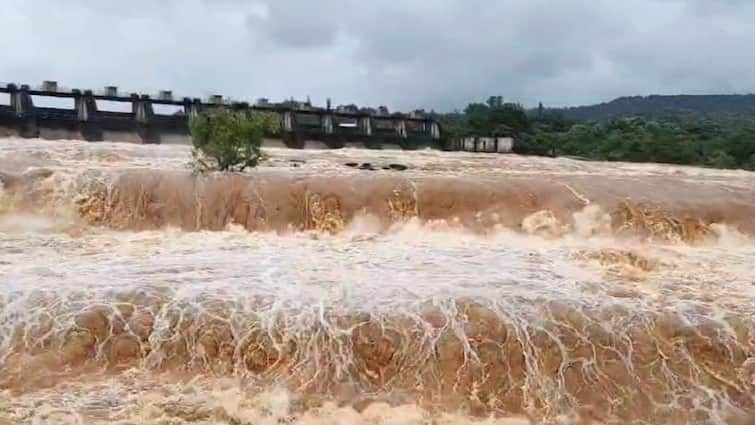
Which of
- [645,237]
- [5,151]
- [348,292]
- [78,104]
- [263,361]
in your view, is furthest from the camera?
[78,104]

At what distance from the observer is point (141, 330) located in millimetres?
8250

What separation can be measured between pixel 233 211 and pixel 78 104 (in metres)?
17.9

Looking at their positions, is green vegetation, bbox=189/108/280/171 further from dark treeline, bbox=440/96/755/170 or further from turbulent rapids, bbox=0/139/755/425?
dark treeline, bbox=440/96/755/170

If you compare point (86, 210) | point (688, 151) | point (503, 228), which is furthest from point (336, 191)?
point (688, 151)

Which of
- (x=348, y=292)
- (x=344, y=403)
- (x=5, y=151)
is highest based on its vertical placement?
(x=5, y=151)

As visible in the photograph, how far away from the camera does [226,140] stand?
15.7 meters

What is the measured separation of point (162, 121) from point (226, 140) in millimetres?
15170

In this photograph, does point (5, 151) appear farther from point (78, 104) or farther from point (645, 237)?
point (645, 237)

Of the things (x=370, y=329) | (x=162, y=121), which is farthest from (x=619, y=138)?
(x=370, y=329)

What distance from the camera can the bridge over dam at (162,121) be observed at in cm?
2773

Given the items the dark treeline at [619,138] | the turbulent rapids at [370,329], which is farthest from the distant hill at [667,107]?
the turbulent rapids at [370,329]

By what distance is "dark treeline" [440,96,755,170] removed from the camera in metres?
33.6

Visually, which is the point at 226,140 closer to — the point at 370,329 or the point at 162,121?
the point at 370,329

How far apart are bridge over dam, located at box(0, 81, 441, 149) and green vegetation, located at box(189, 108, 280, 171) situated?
1058 centimetres
